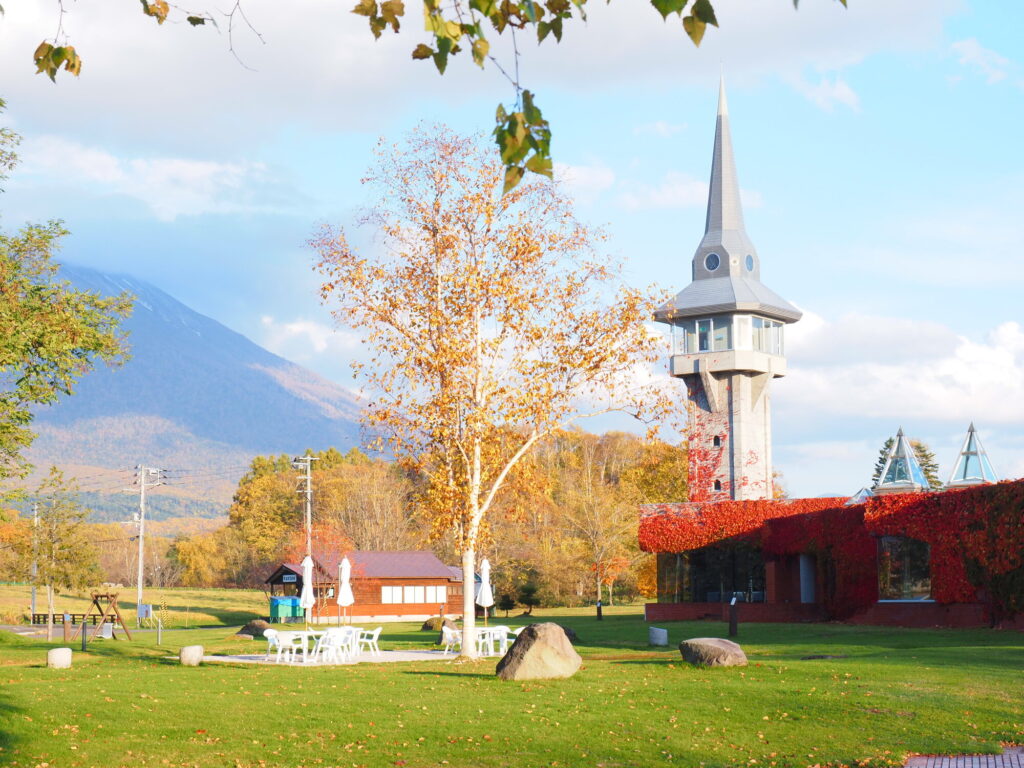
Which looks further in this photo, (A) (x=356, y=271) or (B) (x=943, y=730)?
(A) (x=356, y=271)

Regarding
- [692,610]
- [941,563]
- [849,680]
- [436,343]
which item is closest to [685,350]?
[692,610]

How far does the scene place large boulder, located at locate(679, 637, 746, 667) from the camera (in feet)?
66.7

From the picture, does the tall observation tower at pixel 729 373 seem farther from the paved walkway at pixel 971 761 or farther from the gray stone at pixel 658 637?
the paved walkway at pixel 971 761

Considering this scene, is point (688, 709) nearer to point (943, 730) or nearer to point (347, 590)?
point (943, 730)

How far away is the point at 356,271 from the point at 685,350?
36675 mm

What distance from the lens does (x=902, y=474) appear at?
134 feet

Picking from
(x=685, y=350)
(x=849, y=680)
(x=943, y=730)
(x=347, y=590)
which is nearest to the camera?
(x=943, y=730)

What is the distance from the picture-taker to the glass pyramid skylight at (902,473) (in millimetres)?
40125

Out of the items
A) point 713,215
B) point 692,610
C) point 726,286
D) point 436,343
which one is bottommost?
point 692,610

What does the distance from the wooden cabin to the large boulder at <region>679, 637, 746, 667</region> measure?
42.8 metres

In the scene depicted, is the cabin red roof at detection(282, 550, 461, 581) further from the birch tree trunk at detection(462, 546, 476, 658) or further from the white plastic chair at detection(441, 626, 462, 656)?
the birch tree trunk at detection(462, 546, 476, 658)

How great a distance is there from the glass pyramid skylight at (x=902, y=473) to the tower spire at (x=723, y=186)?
23461mm

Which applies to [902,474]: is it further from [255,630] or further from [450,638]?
[255,630]

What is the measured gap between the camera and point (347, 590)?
3088cm
